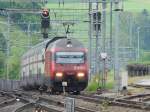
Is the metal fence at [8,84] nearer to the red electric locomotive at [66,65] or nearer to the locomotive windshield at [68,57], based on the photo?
the red electric locomotive at [66,65]

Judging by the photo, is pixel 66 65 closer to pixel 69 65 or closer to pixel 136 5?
pixel 69 65

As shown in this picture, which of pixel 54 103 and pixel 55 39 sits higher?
pixel 55 39

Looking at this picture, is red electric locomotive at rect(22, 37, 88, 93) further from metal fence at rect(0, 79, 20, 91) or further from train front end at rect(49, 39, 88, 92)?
metal fence at rect(0, 79, 20, 91)

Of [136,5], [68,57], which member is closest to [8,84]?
[68,57]

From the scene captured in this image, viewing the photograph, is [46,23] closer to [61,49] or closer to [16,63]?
[61,49]

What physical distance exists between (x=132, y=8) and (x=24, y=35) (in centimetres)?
2306

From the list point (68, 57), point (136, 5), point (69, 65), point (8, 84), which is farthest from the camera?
point (136, 5)

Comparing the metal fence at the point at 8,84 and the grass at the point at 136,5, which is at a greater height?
the grass at the point at 136,5

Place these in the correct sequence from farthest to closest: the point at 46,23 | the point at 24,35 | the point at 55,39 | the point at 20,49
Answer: the point at 20,49
the point at 24,35
the point at 46,23
the point at 55,39

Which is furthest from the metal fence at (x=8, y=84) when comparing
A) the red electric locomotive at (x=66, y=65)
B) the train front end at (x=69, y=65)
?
the train front end at (x=69, y=65)

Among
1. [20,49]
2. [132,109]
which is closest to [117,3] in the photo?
[132,109]

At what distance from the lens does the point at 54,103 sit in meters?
27.9

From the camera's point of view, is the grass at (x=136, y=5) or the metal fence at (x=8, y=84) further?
the grass at (x=136, y=5)

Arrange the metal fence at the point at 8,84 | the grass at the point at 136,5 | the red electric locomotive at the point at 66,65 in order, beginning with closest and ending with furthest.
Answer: the red electric locomotive at the point at 66,65, the metal fence at the point at 8,84, the grass at the point at 136,5
